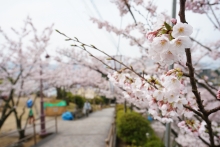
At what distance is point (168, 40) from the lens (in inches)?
39.8

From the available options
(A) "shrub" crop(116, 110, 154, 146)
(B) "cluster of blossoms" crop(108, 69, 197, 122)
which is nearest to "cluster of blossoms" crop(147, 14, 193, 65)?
(B) "cluster of blossoms" crop(108, 69, 197, 122)

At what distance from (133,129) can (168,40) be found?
7.93 m

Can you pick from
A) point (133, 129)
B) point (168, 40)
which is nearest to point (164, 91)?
point (168, 40)

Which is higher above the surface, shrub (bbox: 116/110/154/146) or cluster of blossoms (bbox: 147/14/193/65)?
cluster of blossoms (bbox: 147/14/193/65)

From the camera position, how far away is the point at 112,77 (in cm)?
223

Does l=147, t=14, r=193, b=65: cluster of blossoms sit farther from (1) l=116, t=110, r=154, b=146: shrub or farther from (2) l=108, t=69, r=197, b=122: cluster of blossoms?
(1) l=116, t=110, r=154, b=146: shrub

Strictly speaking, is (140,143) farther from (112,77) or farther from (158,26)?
(158,26)

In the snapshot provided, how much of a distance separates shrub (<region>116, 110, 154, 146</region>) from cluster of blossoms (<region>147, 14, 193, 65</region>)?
294 inches

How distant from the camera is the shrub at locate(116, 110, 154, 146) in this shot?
8277 mm

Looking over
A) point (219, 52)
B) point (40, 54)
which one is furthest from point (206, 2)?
point (40, 54)

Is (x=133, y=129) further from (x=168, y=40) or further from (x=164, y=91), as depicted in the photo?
(x=168, y=40)

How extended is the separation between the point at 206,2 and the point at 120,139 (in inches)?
302

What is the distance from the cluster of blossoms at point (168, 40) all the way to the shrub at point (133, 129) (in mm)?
7471

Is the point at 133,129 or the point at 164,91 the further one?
the point at 133,129
